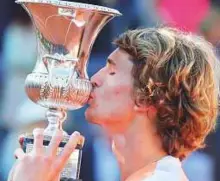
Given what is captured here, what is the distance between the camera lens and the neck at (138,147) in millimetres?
2025

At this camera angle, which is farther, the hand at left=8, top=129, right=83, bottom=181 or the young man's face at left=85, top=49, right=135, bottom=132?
the young man's face at left=85, top=49, right=135, bottom=132

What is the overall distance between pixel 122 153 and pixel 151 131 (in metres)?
0.09

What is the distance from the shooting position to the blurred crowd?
10.8 ft

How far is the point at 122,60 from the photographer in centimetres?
205

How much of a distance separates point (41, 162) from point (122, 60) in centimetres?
39

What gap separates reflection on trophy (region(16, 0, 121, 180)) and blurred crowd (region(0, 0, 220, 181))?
111cm

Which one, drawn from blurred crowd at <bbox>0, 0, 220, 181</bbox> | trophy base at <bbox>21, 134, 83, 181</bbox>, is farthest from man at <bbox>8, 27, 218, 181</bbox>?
blurred crowd at <bbox>0, 0, 220, 181</bbox>

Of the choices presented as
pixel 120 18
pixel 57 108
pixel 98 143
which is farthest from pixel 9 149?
pixel 57 108

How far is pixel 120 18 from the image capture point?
3352mm

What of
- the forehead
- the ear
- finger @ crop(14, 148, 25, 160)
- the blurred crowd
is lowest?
the blurred crowd

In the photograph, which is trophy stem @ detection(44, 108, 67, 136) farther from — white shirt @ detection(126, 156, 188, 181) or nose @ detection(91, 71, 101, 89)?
white shirt @ detection(126, 156, 188, 181)

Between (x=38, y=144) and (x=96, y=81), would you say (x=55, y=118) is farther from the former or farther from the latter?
(x=38, y=144)

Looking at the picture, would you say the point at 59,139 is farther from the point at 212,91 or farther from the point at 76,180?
the point at 212,91

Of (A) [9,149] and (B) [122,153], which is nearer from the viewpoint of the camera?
(B) [122,153]
